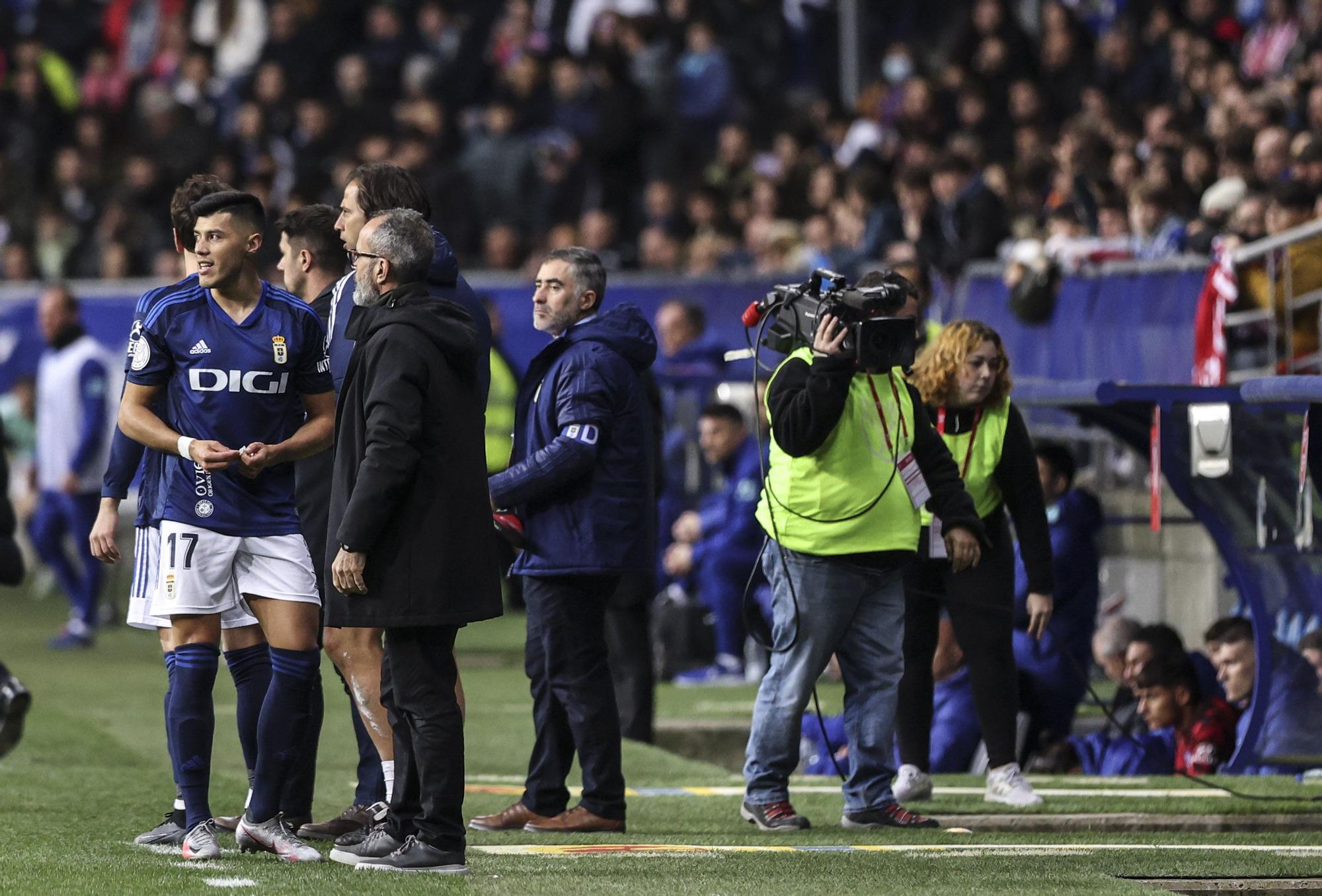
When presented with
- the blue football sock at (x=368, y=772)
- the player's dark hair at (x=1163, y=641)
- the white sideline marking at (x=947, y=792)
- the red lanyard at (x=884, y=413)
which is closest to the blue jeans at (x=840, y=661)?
the red lanyard at (x=884, y=413)

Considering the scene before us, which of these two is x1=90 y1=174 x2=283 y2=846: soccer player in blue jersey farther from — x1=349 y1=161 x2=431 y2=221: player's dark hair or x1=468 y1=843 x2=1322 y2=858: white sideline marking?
x1=468 y1=843 x2=1322 y2=858: white sideline marking

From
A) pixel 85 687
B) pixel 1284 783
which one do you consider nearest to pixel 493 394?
pixel 85 687

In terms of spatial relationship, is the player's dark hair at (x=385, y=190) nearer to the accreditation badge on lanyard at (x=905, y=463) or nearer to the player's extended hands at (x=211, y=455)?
the player's extended hands at (x=211, y=455)

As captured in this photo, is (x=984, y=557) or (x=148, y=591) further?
(x=984, y=557)

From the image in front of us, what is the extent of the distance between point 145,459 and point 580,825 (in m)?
1.97

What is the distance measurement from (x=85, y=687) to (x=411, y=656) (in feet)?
21.9

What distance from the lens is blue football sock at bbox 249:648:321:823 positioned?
657cm

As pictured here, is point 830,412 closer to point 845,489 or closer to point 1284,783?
point 845,489

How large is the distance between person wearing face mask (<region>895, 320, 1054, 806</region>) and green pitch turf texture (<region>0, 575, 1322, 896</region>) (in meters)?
0.26

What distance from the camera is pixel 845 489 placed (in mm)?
7602

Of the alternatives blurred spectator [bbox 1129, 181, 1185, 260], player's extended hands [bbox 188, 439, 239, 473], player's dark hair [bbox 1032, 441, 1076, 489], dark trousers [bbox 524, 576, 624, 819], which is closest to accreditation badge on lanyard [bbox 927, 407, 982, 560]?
dark trousers [bbox 524, 576, 624, 819]

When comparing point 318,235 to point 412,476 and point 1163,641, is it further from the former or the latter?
point 1163,641

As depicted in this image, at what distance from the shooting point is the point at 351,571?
6.21m

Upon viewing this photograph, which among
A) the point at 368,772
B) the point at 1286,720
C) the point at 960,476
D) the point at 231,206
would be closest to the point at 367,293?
the point at 231,206
